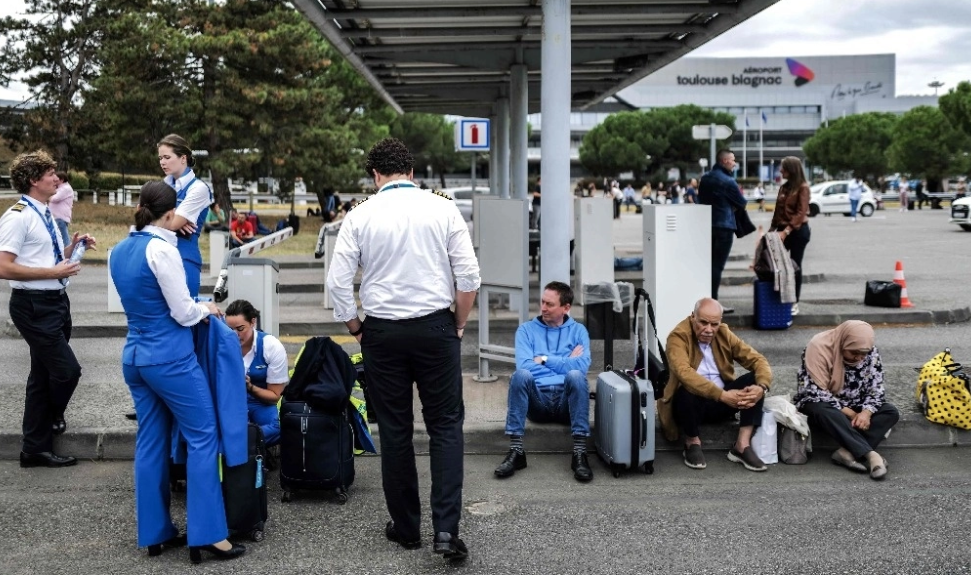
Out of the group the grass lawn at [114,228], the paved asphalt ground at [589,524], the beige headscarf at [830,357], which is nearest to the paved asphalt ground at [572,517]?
the paved asphalt ground at [589,524]

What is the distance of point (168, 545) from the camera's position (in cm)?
539

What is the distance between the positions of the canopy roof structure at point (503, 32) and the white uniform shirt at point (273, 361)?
3.90 metres

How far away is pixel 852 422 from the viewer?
22.8 ft

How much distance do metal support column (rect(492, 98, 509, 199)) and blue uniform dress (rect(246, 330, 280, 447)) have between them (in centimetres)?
1118

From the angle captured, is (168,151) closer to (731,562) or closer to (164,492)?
(164,492)

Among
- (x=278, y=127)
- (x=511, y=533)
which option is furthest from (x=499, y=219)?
(x=278, y=127)

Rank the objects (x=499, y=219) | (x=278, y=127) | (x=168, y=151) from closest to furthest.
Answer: (x=168, y=151)
(x=499, y=219)
(x=278, y=127)

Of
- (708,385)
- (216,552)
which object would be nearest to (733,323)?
(708,385)

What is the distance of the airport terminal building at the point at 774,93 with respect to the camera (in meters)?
132

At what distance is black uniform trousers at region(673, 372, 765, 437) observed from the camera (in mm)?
6953

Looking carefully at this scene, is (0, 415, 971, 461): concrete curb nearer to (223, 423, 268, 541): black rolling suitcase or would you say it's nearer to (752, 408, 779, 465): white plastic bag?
(752, 408, 779, 465): white plastic bag

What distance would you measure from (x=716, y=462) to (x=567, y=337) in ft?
4.18

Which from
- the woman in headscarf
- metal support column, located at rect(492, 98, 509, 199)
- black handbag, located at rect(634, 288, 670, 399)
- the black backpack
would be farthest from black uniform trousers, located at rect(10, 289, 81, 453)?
metal support column, located at rect(492, 98, 509, 199)

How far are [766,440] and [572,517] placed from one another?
69.0 inches
